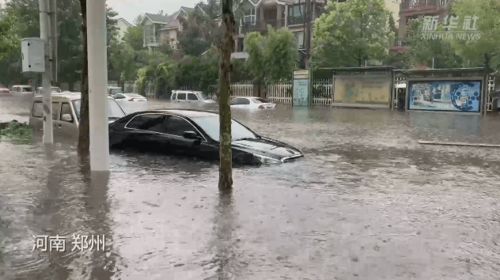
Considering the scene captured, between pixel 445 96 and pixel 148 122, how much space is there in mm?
26513

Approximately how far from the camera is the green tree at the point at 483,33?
116 feet

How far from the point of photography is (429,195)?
832cm

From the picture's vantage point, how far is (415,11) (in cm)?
5847

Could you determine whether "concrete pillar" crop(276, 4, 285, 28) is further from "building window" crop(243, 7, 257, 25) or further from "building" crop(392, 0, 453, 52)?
"building" crop(392, 0, 453, 52)

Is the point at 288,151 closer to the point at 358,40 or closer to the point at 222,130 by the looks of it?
the point at 222,130

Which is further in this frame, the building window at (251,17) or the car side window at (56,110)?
the building window at (251,17)

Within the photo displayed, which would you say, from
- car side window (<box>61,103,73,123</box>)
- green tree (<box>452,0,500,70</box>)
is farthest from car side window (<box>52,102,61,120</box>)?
green tree (<box>452,0,500,70</box>)

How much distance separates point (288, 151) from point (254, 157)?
124cm

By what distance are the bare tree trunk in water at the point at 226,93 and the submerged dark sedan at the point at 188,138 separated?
2.18 metres

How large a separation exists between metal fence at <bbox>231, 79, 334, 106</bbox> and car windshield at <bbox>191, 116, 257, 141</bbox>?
28231mm

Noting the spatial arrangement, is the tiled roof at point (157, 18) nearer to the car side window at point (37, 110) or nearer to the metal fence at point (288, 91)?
the metal fence at point (288, 91)

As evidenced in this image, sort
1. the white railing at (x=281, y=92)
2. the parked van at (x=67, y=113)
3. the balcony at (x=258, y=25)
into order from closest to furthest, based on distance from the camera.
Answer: the parked van at (x=67, y=113)
the white railing at (x=281, y=92)
the balcony at (x=258, y=25)

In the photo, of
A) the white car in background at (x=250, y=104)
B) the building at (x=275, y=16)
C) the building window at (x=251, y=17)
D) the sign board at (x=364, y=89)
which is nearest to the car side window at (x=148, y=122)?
the white car in background at (x=250, y=104)

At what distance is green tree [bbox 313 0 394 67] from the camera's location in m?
42.3
